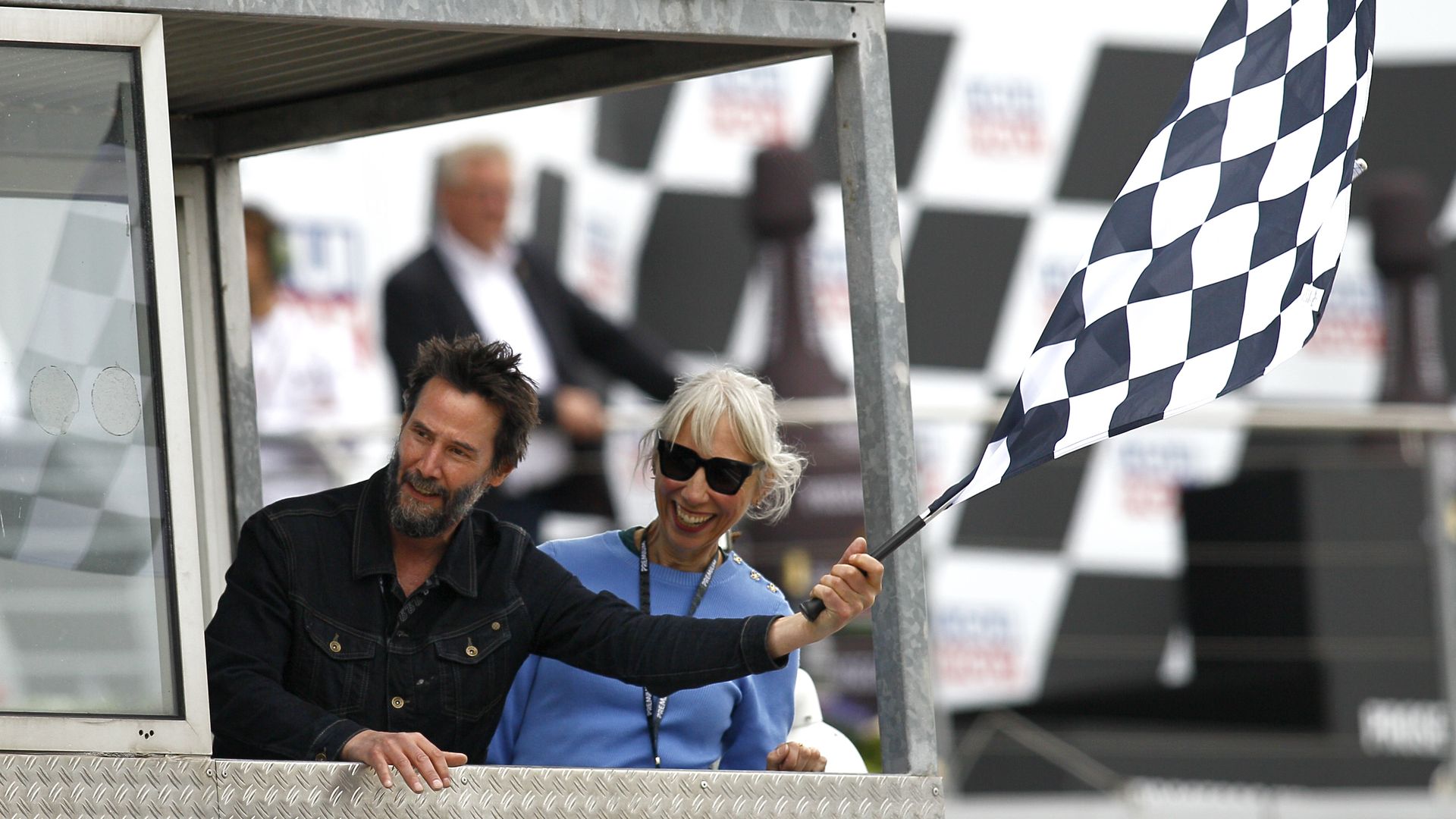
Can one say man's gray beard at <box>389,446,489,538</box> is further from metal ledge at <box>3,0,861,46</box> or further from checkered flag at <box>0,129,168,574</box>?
metal ledge at <box>3,0,861,46</box>

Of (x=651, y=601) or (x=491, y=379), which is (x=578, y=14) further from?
(x=651, y=601)

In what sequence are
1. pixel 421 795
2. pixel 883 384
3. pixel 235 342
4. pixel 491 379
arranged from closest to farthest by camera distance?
pixel 421 795 < pixel 883 384 < pixel 491 379 < pixel 235 342

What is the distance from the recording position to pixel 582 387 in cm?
534

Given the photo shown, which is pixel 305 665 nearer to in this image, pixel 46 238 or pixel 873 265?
pixel 46 238

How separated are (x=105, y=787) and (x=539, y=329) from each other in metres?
3.31

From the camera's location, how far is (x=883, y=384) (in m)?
2.34

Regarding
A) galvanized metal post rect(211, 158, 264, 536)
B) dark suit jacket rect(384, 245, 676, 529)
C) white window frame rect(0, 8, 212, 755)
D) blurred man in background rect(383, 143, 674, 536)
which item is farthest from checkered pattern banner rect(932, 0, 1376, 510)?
dark suit jacket rect(384, 245, 676, 529)

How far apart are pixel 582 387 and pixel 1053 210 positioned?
299cm

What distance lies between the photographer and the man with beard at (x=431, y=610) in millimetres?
2309

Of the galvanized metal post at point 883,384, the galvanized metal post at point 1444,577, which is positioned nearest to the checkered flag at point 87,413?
the galvanized metal post at point 883,384

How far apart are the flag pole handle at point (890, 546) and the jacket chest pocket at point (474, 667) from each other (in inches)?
14.9

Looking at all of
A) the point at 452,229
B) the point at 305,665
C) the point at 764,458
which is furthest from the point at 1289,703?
the point at 305,665

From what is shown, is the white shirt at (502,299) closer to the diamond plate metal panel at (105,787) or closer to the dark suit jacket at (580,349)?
the dark suit jacket at (580,349)

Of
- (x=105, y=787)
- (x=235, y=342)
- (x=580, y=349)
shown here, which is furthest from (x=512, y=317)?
(x=105, y=787)
